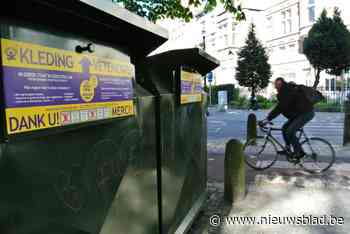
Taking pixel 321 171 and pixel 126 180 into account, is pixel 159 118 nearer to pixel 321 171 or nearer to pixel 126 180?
pixel 126 180

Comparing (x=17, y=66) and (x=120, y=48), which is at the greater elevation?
(x=120, y=48)

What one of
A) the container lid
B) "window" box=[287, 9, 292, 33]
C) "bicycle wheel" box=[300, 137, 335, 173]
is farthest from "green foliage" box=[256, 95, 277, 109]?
the container lid

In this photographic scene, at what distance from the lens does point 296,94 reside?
23.1 feet

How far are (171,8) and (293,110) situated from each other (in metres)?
3.18

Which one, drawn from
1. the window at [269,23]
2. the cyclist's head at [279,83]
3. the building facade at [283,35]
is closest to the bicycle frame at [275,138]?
the cyclist's head at [279,83]

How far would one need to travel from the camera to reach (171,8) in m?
7.55

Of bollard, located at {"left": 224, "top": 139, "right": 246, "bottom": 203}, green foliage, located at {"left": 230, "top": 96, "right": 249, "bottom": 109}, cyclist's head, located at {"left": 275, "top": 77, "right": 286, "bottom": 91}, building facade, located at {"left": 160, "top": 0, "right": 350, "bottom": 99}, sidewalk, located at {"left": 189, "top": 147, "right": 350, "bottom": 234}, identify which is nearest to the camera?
sidewalk, located at {"left": 189, "top": 147, "right": 350, "bottom": 234}

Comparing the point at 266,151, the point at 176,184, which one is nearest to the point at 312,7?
the point at 266,151

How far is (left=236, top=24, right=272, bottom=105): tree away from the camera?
3575 cm

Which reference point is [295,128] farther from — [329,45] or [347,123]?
[329,45]

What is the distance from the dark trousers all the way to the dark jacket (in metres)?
0.08

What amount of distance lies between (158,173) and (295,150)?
4675mm

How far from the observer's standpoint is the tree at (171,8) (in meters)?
7.18

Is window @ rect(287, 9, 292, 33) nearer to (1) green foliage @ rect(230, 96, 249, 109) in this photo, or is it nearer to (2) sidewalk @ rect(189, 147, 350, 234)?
(1) green foliage @ rect(230, 96, 249, 109)
